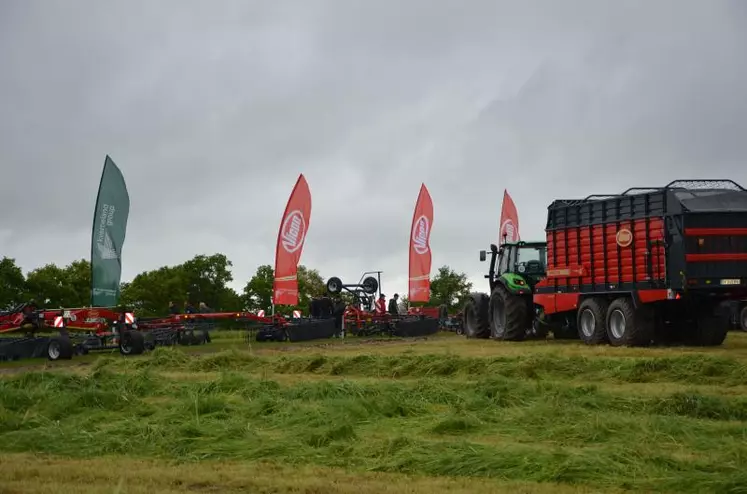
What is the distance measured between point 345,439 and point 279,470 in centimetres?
107

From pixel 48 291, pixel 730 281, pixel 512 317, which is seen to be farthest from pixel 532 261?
pixel 48 291

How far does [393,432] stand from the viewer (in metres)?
7.51

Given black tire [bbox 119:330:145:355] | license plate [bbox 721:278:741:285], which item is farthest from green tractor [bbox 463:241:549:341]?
black tire [bbox 119:330:145:355]

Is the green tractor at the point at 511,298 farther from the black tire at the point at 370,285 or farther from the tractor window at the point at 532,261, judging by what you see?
the black tire at the point at 370,285

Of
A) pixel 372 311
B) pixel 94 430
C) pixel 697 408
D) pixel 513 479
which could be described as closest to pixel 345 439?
pixel 513 479

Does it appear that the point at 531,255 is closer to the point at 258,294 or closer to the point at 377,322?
the point at 377,322

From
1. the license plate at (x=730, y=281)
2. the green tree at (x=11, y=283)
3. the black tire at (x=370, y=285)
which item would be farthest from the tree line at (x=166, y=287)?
the license plate at (x=730, y=281)

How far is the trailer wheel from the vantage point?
59.7 ft

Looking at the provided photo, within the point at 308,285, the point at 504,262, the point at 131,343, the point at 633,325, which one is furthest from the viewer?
the point at 308,285

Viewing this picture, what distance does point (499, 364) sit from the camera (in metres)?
11.9

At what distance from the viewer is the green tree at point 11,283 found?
46.2 meters

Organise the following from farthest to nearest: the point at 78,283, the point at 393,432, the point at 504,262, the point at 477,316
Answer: the point at 78,283 < the point at 477,316 < the point at 504,262 < the point at 393,432

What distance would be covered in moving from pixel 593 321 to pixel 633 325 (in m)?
1.65

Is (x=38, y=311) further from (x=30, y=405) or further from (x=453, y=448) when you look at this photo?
Answer: (x=453, y=448)
